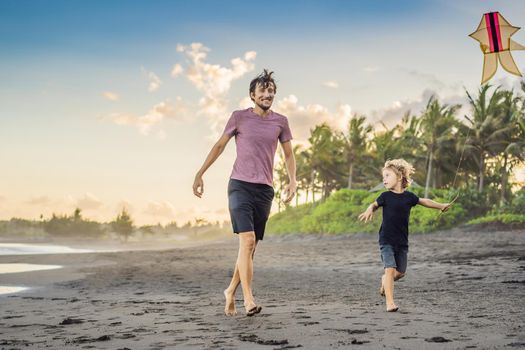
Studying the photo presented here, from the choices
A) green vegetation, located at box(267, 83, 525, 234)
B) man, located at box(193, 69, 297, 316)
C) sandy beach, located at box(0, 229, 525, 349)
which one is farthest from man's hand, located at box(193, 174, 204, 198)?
green vegetation, located at box(267, 83, 525, 234)

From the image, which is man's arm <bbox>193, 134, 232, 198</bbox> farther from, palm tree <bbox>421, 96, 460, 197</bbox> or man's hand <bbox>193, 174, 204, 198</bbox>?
palm tree <bbox>421, 96, 460, 197</bbox>

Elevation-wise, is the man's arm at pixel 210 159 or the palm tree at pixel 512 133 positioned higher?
the palm tree at pixel 512 133

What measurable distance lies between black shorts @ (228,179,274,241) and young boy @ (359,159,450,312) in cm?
94

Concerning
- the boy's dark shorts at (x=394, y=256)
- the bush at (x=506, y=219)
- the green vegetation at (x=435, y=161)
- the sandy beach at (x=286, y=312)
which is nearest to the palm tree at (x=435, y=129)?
the green vegetation at (x=435, y=161)

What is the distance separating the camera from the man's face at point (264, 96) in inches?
187

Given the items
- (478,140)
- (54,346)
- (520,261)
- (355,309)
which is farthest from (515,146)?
(54,346)

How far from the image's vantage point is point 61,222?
76.4 metres

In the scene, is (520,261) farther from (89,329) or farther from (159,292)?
(89,329)

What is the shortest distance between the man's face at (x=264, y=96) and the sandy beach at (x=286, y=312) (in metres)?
1.92

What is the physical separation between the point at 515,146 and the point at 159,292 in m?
28.9

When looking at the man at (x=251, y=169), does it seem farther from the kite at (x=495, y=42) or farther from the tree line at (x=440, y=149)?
the tree line at (x=440, y=149)

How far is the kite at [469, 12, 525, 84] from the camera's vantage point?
6.48 m

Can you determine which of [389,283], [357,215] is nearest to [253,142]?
[389,283]

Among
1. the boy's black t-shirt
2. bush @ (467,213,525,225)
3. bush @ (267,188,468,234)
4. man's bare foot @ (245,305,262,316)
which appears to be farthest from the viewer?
bush @ (267,188,468,234)
